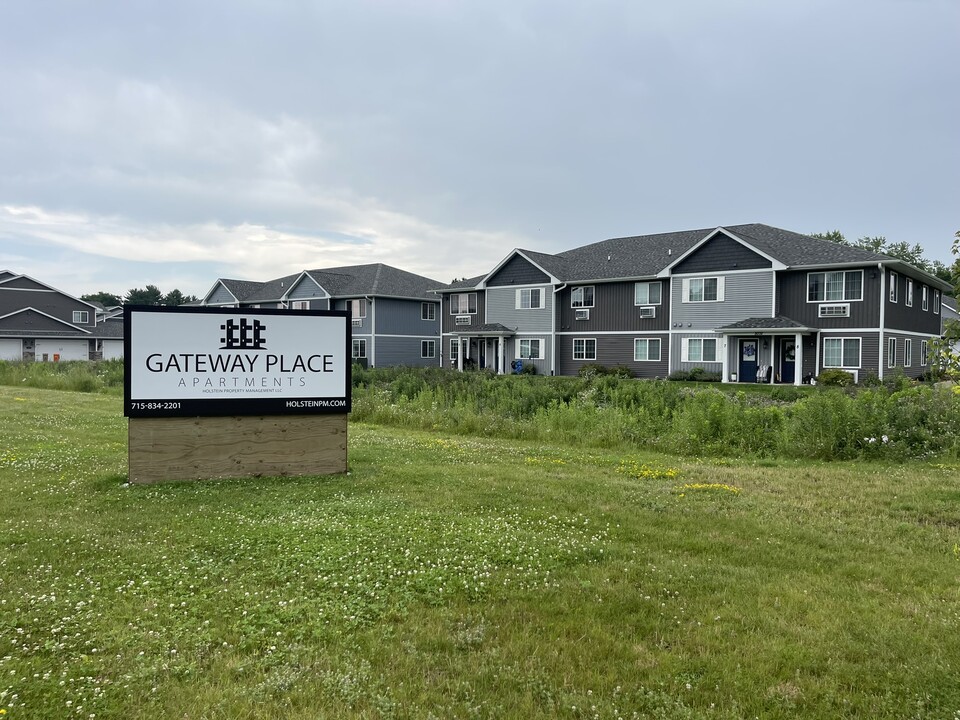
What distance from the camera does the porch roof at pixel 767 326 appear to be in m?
30.3

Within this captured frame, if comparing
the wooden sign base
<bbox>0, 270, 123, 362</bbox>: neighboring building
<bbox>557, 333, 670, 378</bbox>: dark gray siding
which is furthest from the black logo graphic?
<bbox>0, 270, 123, 362</bbox>: neighboring building

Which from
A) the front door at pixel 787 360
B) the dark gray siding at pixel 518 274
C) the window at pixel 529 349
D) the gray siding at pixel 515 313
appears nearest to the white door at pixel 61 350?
the gray siding at pixel 515 313

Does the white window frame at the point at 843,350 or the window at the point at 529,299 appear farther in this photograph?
the window at the point at 529,299

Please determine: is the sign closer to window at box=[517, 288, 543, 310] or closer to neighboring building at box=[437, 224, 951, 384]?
neighboring building at box=[437, 224, 951, 384]

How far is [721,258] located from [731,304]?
2274mm

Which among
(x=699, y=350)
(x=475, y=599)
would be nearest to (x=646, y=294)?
(x=699, y=350)

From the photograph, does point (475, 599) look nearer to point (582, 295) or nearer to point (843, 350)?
point (843, 350)

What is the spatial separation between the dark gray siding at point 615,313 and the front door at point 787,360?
556 cm

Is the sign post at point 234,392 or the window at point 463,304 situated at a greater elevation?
the window at point 463,304

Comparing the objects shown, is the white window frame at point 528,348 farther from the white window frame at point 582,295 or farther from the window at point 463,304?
the window at point 463,304

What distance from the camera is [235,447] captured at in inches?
344

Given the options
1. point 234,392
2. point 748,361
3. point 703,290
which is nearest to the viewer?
point 234,392

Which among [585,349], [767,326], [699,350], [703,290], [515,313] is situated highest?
[703,290]

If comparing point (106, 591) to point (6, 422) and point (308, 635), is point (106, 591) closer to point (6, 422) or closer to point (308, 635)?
point (308, 635)
